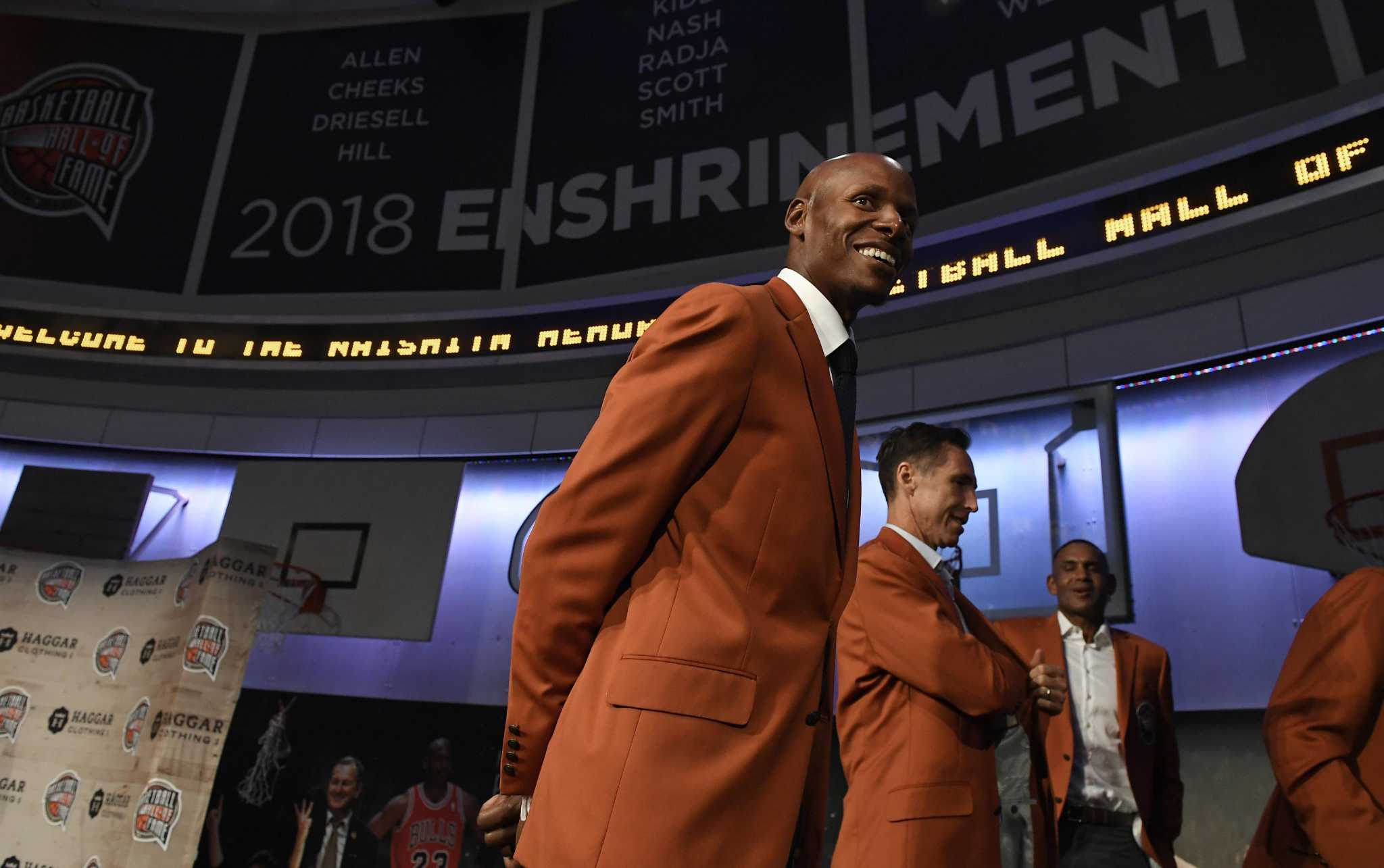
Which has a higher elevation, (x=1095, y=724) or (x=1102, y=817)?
(x=1095, y=724)

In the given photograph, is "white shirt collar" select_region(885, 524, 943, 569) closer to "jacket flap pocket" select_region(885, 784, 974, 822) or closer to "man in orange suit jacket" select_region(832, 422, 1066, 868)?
"man in orange suit jacket" select_region(832, 422, 1066, 868)

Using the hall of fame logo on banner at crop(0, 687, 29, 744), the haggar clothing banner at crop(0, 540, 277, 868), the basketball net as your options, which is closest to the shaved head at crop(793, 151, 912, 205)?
the haggar clothing banner at crop(0, 540, 277, 868)

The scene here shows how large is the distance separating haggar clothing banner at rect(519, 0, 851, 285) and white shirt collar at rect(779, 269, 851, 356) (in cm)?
479

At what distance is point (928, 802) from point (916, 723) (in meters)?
0.18

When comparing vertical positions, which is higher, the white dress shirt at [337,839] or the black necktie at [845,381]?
the black necktie at [845,381]

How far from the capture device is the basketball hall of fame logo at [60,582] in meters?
5.40

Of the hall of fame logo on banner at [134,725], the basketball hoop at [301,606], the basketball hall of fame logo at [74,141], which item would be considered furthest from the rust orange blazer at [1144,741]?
the basketball hall of fame logo at [74,141]

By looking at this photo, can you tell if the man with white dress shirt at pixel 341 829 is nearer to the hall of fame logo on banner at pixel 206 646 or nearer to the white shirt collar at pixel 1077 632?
the hall of fame logo on banner at pixel 206 646

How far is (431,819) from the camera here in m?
5.78

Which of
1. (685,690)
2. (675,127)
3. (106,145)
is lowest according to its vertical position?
(685,690)

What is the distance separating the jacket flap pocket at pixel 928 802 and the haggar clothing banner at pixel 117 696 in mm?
3808

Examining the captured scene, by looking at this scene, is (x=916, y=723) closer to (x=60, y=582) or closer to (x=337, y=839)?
(x=337, y=839)

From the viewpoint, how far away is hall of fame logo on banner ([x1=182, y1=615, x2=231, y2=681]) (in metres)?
4.88

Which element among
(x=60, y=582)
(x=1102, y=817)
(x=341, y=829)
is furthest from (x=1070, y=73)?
(x=60, y=582)
